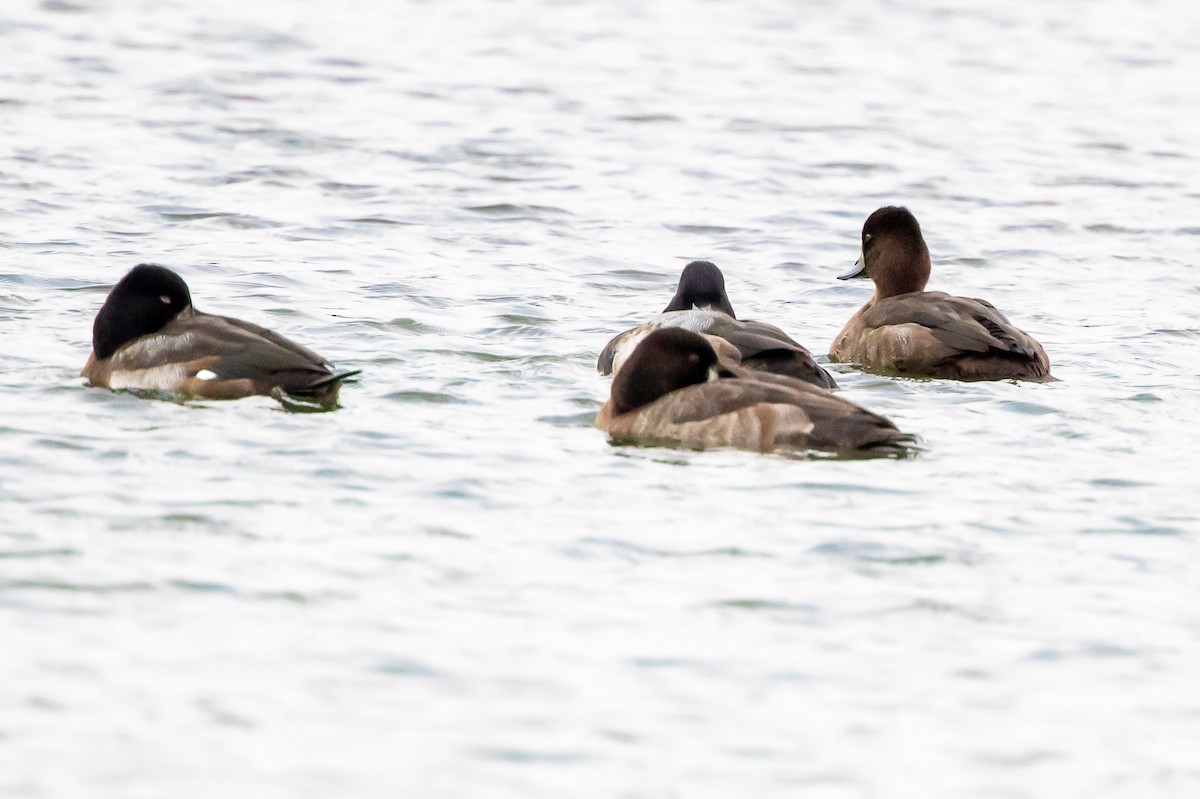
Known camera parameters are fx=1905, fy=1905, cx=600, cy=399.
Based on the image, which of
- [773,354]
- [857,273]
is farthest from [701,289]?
[857,273]

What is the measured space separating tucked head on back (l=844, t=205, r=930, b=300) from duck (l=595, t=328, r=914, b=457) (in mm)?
3380

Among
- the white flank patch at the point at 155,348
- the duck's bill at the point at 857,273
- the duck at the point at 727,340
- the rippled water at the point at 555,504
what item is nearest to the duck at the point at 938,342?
the rippled water at the point at 555,504

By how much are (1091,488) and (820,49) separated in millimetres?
18974

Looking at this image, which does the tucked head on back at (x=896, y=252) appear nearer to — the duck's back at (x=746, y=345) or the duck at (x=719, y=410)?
the duck's back at (x=746, y=345)

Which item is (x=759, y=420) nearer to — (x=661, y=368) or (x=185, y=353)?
(x=661, y=368)

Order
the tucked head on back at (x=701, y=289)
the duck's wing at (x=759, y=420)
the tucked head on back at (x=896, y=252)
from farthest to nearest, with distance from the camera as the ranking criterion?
the tucked head on back at (x=896, y=252) < the tucked head on back at (x=701, y=289) < the duck's wing at (x=759, y=420)

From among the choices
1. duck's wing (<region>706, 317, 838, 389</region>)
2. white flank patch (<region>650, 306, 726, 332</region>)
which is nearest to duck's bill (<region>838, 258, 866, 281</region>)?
white flank patch (<region>650, 306, 726, 332</region>)

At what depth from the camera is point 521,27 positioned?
91.7 ft

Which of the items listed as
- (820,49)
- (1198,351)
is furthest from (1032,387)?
(820,49)

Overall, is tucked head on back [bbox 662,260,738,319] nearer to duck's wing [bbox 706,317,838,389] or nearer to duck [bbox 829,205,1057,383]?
duck [bbox 829,205,1057,383]

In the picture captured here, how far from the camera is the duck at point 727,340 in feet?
35.2

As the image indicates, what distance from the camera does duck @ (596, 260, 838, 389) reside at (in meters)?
10.7

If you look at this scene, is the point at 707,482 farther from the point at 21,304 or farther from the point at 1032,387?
the point at 21,304

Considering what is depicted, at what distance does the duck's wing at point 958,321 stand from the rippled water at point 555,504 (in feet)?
1.46
